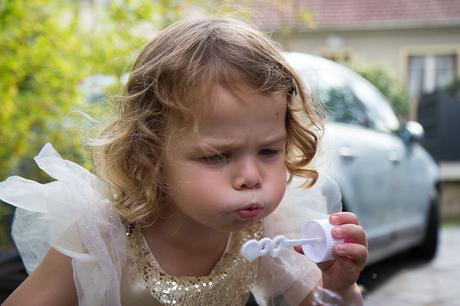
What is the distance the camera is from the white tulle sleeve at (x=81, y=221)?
153cm

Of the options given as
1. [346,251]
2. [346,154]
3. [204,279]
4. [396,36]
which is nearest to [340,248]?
[346,251]

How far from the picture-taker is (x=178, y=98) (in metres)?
1.46

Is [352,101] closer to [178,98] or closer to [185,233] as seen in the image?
[185,233]

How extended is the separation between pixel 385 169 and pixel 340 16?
10574 millimetres

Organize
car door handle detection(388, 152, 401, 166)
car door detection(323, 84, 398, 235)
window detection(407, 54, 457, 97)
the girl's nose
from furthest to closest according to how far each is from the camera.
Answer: window detection(407, 54, 457, 97)
car door handle detection(388, 152, 401, 166)
car door detection(323, 84, 398, 235)
the girl's nose

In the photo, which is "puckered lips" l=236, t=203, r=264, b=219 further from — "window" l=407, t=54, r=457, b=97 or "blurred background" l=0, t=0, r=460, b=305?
"window" l=407, t=54, r=457, b=97

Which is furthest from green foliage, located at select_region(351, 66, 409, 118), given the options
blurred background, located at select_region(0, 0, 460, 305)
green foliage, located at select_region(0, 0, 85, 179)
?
green foliage, located at select_region(0, 0, 85, 179)

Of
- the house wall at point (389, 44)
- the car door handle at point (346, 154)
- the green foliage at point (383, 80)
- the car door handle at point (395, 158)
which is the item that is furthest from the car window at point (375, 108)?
the house wall at point (389, 44)

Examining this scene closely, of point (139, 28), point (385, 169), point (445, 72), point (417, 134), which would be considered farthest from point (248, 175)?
point (445, 72)

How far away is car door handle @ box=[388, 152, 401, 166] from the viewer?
14.9 ft

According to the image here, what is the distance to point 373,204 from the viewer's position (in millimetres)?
4141

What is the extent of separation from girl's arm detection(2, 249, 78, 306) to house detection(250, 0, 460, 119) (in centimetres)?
1260

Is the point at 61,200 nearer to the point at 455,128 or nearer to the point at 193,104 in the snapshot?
the point at 193,104

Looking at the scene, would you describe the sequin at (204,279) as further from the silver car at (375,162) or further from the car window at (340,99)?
the car window at (340,99)
